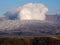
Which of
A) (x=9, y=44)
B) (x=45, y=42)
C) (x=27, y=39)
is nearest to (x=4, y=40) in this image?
(x=9, y=44)

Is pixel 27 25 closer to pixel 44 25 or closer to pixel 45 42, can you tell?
pixel 44 25

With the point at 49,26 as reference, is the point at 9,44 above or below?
above

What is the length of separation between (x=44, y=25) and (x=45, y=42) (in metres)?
157

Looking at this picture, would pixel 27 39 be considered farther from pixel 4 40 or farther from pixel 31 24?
pixel 31 24

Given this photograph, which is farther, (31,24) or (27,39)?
(31,24)

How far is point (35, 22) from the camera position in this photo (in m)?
165

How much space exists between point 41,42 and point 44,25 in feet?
517

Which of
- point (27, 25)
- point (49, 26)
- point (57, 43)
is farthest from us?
point (27, 25)

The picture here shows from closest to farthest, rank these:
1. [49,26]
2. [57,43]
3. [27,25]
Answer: [57,43], [49,26], [27,25]

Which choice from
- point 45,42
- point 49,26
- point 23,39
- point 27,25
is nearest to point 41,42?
point 45,42

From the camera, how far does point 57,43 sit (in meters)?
7.83

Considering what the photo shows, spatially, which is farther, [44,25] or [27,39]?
[44,25]

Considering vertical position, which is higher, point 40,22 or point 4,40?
point 4,40

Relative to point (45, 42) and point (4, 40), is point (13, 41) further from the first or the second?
point (45, 42)
